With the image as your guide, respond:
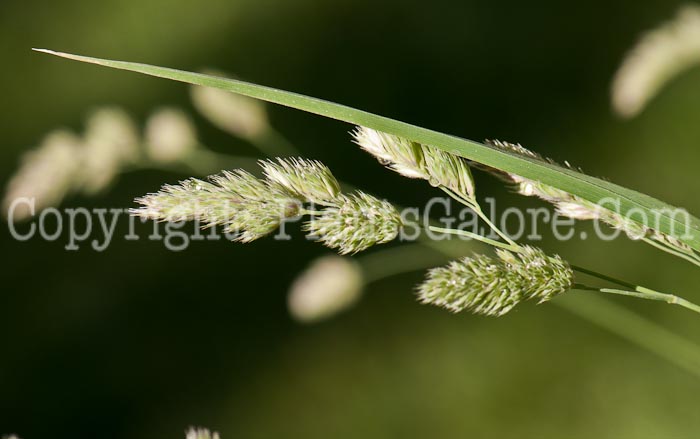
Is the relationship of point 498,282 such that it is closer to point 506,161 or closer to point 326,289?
point 506,161

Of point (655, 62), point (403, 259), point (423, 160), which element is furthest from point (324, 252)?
point (423, 160)

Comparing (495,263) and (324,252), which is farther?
(324,252)

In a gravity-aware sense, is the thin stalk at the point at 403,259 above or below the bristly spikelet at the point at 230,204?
above

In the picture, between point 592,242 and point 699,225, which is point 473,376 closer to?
point 592,242

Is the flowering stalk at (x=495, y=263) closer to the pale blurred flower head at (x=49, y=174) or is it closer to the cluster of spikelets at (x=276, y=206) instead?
the cluster of spikelets at (x=276, y=206)

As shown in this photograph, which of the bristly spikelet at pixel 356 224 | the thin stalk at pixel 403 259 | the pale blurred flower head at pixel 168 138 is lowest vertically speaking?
the bristly spikelet at pixel 356 224

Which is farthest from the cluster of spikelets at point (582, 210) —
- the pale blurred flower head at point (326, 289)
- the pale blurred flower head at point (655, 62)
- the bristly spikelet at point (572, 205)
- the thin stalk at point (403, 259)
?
the thin stalk at point (403, 259)
